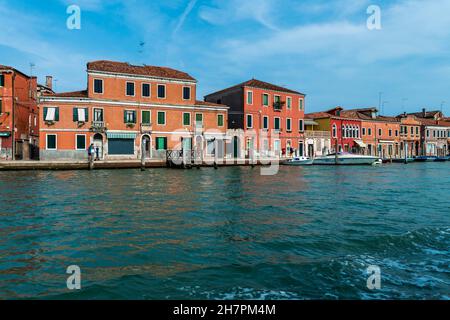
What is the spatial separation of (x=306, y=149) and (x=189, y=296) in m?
39.3

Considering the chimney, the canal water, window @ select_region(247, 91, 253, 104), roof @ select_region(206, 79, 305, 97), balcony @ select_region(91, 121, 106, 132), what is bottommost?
the canal water

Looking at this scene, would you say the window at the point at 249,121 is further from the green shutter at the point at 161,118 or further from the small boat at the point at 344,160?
the green shutter at the point at 161,118

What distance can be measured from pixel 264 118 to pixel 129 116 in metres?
14.6

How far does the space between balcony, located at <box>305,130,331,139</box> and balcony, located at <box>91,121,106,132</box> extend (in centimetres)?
2340

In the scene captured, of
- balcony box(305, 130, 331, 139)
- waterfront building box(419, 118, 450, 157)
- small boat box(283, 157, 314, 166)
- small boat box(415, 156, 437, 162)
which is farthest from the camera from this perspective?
waterfront building box(419, 118, 450, 157)

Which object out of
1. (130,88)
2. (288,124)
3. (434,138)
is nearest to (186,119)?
(130,88)

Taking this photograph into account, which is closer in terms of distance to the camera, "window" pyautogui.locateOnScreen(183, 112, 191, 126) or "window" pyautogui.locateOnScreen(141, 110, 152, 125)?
"window" pyautogui.locateOnScreen(141, 110, 152, 125)

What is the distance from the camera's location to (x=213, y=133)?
34656 mm

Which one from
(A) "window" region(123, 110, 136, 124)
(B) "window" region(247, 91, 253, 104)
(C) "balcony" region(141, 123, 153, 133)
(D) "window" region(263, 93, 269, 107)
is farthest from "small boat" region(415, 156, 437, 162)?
(A) "window" region(123, 110, 136, 124)

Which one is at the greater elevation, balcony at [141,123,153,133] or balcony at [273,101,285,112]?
balcony at [273,101,285,112]

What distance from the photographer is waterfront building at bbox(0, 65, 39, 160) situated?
28.7m

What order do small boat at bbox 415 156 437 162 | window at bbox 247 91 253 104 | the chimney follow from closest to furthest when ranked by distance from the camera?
window at bbox 247 91 253 104 < the chimney < small boat at bbox 415 156 437 162

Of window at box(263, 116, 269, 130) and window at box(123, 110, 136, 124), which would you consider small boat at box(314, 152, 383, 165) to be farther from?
window at box(123, 110, 136, 124)

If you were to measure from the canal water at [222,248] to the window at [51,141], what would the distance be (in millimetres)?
18143
